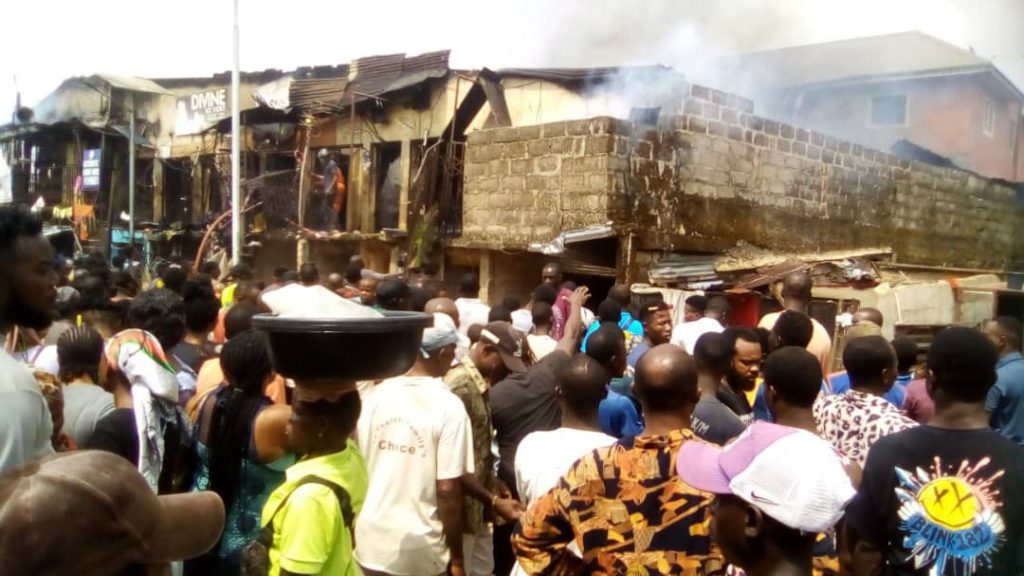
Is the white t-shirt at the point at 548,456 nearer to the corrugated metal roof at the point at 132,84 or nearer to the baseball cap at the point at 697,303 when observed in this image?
the baseball cap at the point at 697,303

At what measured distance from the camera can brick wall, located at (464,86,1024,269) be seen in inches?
387

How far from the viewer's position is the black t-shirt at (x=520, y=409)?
430 centimetres

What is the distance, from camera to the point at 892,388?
491 centimetres

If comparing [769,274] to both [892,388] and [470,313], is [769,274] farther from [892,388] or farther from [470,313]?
[892,388]

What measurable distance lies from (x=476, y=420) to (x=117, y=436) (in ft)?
5.55

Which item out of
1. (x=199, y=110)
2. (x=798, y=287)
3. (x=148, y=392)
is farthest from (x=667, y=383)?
(x=199, y=110)

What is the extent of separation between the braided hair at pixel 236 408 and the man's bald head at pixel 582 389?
1228 mm

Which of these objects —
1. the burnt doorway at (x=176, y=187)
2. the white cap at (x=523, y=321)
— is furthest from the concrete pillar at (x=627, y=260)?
the burnt doorway at (x=176, y=187)

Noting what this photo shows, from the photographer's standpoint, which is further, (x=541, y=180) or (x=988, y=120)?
(x=988, y=120)

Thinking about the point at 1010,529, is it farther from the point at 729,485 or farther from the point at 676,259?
the point at 676,259

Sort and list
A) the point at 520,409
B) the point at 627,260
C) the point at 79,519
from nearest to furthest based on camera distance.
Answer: the point at 79,519, the point at 520,409, the point at 627,260

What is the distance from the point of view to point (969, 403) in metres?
2.66

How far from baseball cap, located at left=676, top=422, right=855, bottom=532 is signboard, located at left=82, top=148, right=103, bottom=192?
78.2 feet

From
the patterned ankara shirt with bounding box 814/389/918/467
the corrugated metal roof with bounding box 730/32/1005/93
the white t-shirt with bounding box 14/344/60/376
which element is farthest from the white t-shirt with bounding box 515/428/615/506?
the corrugated metal roof with bounding box 730/32/1005/93
